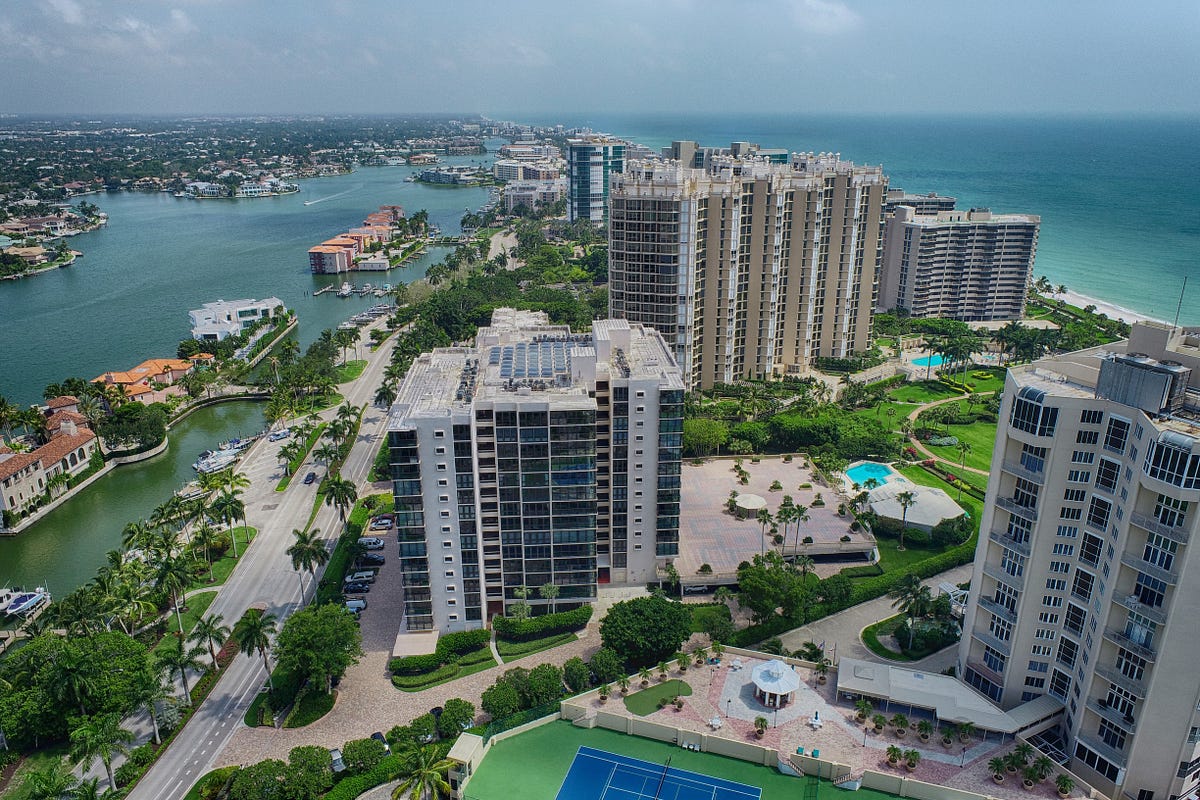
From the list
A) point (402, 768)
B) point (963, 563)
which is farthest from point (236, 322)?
point (963, 563)

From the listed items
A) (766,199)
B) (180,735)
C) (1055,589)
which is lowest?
(180,735)

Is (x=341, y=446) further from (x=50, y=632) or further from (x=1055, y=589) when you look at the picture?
(x=1055, y=589)

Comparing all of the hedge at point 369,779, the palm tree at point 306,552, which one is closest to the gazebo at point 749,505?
the palm tree at point 306,552

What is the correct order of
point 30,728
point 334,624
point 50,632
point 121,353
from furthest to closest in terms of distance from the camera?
1. point 121,353
2. point 50,632
3. point 334,624
4. point 30,728

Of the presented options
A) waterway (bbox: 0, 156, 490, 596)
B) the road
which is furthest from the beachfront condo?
waterway (bbox: 0, 156, 490, 596)

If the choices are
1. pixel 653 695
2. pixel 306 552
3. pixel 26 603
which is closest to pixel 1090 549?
pixel 653 695

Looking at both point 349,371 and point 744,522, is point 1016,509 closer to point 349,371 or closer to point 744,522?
point 744,522

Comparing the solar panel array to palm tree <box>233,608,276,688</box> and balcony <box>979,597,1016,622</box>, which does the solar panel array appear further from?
balcony <box>979,597,1016,622</box>
